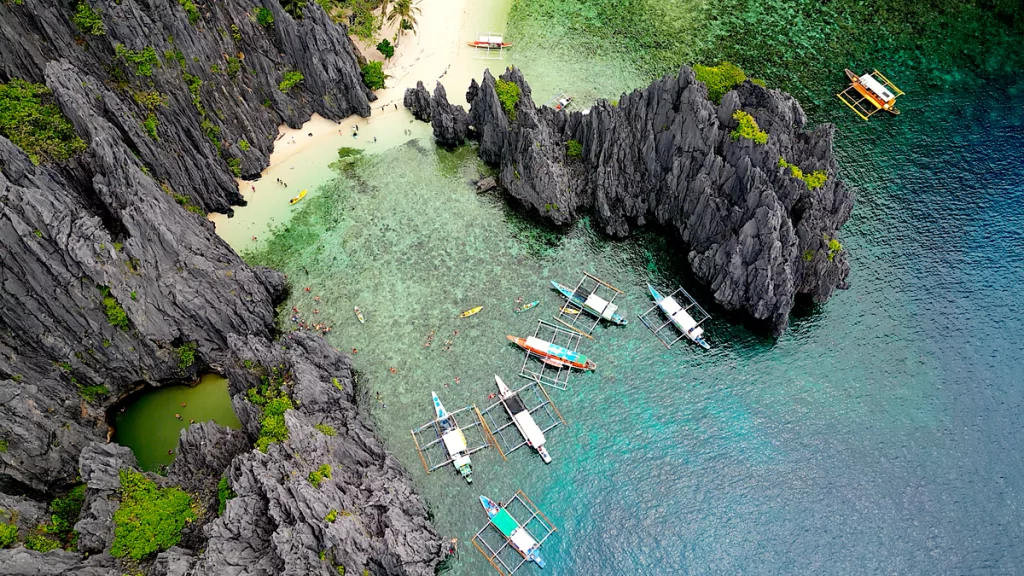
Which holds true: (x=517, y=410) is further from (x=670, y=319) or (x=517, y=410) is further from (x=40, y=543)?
(x=40, y=543)

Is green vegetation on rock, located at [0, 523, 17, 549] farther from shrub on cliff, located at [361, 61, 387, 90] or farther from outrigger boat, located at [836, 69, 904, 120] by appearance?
outrigger boat, located at [836, 69, 904, 120]

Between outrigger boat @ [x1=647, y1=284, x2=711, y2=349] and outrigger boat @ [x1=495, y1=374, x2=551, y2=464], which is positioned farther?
outrigger boat @ [x1=647, y1=284, x2=711, y2=349]

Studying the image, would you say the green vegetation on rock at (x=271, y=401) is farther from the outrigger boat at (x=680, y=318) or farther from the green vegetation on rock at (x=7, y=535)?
the outrigger boat at (x=680, y=318)

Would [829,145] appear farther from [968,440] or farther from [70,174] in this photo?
[70,174]

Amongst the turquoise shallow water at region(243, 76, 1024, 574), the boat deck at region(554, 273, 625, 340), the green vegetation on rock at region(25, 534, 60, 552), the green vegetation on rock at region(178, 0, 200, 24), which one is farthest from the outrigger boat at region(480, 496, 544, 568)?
the green vegetation on rock at region(178, 0, 200, 24)

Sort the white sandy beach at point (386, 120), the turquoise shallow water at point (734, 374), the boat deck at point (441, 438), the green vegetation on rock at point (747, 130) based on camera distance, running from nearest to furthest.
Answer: the turquoise shallow water at point (734, 374), the boat deck at point (441, 438), the green vegetation on rock at point (747, 130), the white sandy beach at point (386, 120)

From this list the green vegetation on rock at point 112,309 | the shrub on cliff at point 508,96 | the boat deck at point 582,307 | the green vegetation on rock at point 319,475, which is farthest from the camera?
the shrub on cliff at point 508,96

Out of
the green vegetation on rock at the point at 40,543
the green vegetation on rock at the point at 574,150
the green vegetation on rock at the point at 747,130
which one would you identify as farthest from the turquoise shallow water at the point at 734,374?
the green vegetation on rock at the point at 40,543
